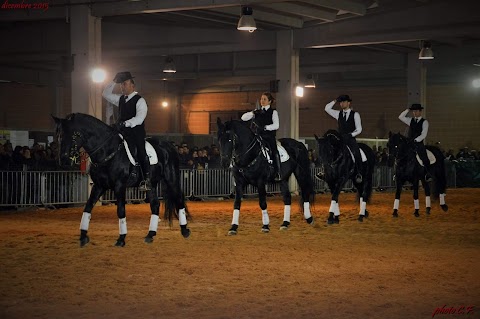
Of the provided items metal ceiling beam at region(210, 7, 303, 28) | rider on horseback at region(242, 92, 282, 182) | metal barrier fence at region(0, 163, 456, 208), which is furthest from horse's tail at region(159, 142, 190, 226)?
metal ceiling beam at region(210, 7, 303, 28)

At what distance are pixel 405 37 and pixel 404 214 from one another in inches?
364

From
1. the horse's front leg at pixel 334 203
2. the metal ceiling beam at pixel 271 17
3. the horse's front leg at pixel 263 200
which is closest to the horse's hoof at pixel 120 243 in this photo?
the horse's front leg at pixel 263 200

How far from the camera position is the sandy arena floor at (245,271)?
8.13 metres

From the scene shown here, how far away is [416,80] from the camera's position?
117ft

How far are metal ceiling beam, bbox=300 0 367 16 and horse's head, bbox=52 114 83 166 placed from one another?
13.3 m

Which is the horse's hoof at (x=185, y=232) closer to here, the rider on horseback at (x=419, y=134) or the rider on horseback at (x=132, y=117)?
the rider on horseback at (x=132, y=117)

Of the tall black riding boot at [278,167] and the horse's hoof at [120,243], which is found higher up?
the tall black riding boot at [278,167]

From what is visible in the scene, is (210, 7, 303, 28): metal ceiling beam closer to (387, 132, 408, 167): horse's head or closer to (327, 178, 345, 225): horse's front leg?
(387, 132, 408, 167): horse's head

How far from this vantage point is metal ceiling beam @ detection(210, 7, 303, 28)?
2633cm

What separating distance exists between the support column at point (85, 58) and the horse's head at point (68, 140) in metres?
10.5

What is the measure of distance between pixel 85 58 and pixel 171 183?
10035 millimetres

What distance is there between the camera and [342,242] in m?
13.9

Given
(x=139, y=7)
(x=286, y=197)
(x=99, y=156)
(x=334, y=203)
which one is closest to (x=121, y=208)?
(x=99, y=156)

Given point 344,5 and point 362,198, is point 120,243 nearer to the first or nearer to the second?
point 362,198
